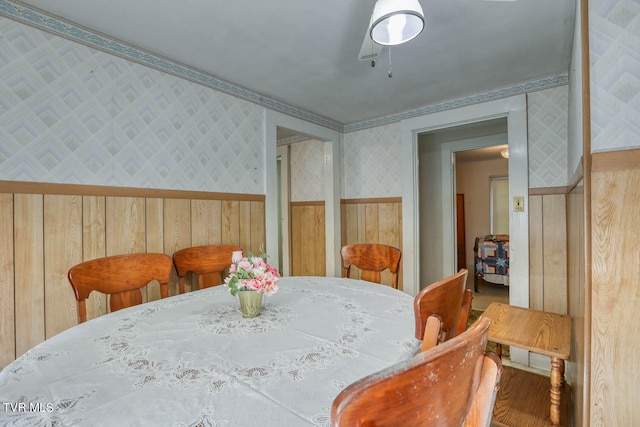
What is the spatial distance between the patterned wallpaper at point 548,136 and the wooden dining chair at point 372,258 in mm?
1425

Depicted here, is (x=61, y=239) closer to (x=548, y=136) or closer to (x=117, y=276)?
(x=117, y=276)

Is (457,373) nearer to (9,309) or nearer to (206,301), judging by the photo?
(206,301)

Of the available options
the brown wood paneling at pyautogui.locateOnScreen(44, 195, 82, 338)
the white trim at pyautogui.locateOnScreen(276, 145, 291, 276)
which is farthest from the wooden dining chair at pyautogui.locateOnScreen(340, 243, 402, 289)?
the white trim at pyautogui.locateOnScreen(276, 145, 291, 276)

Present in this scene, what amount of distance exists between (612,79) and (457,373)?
3.90 feet

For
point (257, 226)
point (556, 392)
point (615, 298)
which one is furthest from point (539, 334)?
point (257, 226)

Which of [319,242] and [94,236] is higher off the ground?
[94,236]

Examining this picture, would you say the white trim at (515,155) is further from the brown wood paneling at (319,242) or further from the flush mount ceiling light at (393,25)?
the flush mount ceiling light at (393,25)

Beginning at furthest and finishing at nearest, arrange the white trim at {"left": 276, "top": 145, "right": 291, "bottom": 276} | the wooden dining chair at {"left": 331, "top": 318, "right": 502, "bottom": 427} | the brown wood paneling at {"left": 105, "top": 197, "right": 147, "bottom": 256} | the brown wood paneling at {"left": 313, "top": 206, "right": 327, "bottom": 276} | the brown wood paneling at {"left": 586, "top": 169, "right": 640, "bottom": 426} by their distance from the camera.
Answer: the white trim at {"left": 276, "top": 145, "right": 291, "bottom": 276}
the brown wood paneling at {"left": 313, "top": 206, "right": 327, "bottom": 276}
the brown wood paneling at {"left": 105, "top": 197, "right": 147, "bottom": 256}
the brown wood paneling at {"left": 586, "top": 169, "right": 640, "bottom": 426}
the wooden dining chair at {"left": 331, "top": 318, "right": 502, "bottom": 427}

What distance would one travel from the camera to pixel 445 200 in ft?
12.8

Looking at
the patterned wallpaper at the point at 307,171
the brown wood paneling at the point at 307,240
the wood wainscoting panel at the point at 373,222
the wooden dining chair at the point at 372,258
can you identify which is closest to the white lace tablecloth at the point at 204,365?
the wooden dining chair at the point at 372,258

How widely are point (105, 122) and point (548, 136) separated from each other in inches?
123

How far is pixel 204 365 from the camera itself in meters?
0.80

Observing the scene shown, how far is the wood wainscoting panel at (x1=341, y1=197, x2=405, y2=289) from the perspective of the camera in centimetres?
321

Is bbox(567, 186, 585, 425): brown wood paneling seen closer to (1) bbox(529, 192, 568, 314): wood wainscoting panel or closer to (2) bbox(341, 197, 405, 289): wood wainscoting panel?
(1) bbox(529, 192, 568, 314): wood wainscoting panel
